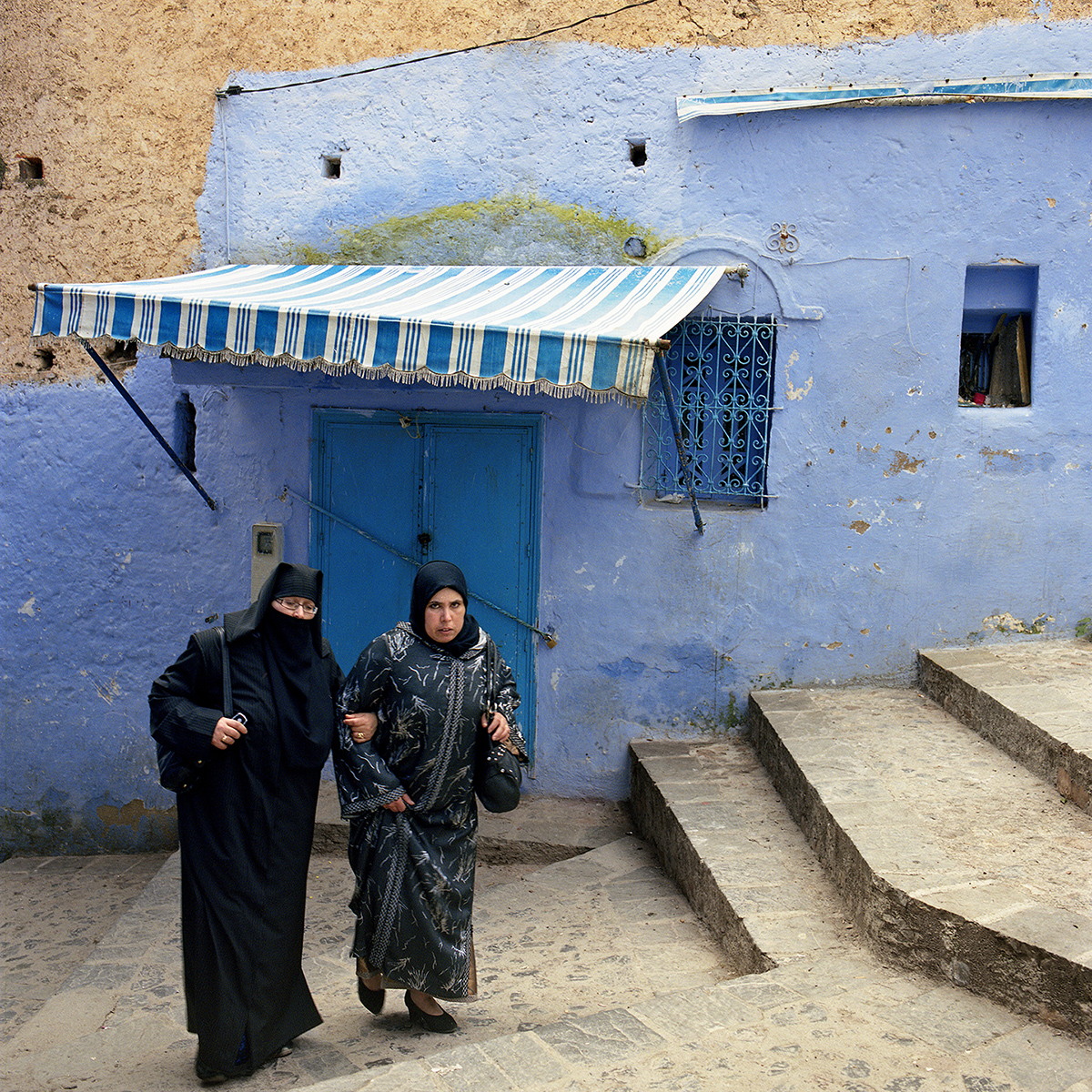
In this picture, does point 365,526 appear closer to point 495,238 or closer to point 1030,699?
point 495,238

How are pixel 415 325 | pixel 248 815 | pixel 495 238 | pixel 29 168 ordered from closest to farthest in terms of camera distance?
pixel 248 815 < pixel 415 325 < pixel 495 238 < pixel 29 168

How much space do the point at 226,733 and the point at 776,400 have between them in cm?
346

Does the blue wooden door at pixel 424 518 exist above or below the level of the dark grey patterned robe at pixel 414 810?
above

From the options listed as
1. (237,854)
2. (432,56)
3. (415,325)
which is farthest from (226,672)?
(432,56)

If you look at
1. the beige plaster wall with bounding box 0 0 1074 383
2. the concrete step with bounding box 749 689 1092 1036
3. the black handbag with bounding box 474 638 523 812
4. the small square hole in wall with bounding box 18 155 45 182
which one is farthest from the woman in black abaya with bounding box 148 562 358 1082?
the small square hole in wall with bounding box 18 155 45 182

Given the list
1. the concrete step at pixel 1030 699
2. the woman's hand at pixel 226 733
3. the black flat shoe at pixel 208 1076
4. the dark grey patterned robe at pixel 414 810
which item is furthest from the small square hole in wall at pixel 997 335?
the black flat shoe at pixel 208 1076

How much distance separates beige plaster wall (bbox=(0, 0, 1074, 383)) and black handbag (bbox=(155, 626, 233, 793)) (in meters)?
3.53

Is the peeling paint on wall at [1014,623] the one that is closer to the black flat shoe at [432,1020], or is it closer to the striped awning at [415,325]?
the striped awning at [415,325]

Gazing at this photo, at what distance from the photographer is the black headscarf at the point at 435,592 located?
10.4 ft

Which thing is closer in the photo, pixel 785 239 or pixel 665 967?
pixel 665 967

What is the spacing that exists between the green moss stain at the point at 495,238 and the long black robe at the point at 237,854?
3.12m

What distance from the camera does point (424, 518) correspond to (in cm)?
552

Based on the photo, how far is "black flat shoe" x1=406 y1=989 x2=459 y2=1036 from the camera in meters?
3.22

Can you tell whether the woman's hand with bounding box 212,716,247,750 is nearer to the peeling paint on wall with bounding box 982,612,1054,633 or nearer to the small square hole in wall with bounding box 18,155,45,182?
the peeling paint on wall with bounding box 982,612,1054,633
